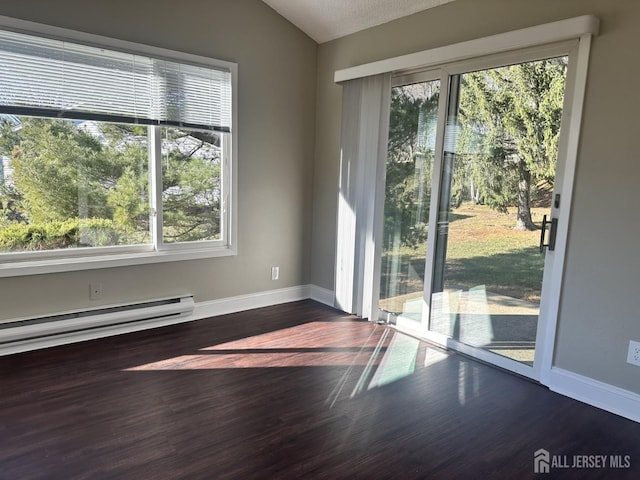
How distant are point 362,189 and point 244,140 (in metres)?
1.17

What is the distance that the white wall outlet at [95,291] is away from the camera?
337 cm

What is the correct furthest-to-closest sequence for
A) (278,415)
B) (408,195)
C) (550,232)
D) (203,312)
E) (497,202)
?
(203,312)
(408,195)
(497,202)
(550,232)
(278,415)

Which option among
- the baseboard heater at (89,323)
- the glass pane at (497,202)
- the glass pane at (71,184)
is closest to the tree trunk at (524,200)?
the glass pane at (497,202)

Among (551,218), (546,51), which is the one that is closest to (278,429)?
(551,218)

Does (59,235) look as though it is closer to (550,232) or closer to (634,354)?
(550,232)

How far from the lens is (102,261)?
3.36 meters

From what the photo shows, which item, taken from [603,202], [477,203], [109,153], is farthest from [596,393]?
[109,153]

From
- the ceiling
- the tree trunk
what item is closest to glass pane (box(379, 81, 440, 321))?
the ceiling

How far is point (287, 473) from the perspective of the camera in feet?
6.42

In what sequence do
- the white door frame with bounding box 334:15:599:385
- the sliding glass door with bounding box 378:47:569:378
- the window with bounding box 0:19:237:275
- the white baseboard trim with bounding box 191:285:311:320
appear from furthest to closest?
1. the white baseboard trim with bounding box 191:285:311:320
2. the window with bounding box 0:19:237:275
3. the sliding glass door with bounding box 378:47:569:378
4. the white door frame with bounding box 334:15:599:385

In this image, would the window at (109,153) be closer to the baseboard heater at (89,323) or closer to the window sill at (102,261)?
the window sill at (102,261)

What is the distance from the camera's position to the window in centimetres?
303

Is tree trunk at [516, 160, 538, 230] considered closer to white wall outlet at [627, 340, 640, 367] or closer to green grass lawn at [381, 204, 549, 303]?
green grass lawn at [381, 204, 549, 303]

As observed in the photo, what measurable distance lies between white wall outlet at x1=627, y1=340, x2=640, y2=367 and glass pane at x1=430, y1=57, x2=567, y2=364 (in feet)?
1.83
